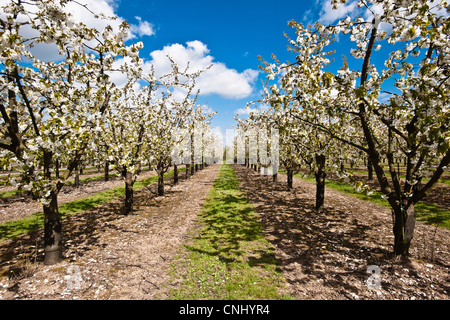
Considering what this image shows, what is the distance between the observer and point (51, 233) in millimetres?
8102

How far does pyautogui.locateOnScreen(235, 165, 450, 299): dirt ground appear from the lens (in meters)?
6.79

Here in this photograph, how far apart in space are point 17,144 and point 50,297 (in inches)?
201

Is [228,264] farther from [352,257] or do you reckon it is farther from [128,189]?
[128,189]

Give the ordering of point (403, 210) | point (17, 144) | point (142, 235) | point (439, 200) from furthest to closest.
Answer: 1. point (439, 200)
2. point (142, 235)
3. point (403, 210)
4. point (17, 144)

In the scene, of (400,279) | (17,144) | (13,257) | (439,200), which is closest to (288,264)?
(400,279)

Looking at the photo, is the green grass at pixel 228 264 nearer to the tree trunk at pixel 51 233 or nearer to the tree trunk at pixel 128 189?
the tree trunk at pixel 51 233

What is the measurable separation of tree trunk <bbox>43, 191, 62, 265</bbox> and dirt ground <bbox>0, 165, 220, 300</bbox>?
1.13 feet

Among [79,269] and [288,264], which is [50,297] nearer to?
[79,269]

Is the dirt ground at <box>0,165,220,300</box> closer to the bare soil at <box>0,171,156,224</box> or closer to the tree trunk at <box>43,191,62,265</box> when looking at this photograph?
the tree trunk at <box>43,191,62,265</box>

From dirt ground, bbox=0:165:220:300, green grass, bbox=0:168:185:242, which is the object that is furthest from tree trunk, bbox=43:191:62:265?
green grass, bbox=0:168:185:242

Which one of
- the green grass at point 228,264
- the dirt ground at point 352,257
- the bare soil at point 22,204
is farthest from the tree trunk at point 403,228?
the bare soil at point 22,204

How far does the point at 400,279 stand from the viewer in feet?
23.5

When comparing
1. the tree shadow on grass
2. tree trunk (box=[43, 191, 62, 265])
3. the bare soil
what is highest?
tree trunk (box=[43, 191, 62, 265])

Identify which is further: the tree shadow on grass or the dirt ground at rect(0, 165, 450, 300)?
the tree shadow on grass
